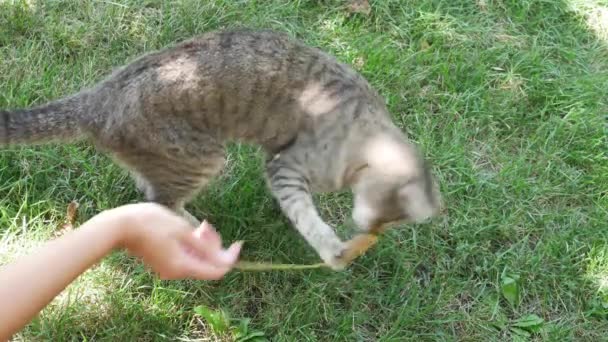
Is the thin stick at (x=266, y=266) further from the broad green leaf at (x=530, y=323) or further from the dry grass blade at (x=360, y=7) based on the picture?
the dry grass blade at (x=360, y=7)

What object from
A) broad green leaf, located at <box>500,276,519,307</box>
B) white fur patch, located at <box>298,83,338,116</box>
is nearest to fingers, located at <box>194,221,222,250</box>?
white fur patch, located at <box>298,83,338,116</box>

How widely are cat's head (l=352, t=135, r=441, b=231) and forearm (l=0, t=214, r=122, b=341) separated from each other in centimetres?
121

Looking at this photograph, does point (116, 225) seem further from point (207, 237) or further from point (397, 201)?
point (397, 201)

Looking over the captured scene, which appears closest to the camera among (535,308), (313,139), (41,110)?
(41,110)

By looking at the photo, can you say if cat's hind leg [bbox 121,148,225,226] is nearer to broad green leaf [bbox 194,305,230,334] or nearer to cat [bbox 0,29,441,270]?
cat [bbox 0,29,441,270]

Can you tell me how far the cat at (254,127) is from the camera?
2775 millimetres

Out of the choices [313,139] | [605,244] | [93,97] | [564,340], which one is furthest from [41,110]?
[605,244]

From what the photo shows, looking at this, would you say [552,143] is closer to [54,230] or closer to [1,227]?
[54,230]

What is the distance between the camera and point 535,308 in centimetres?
332

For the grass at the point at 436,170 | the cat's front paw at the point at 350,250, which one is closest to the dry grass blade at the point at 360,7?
the grass at the point at 436,170

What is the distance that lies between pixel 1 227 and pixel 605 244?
3.00 meters

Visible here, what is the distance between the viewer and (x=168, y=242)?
1936 mm

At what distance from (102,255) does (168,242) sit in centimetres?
19

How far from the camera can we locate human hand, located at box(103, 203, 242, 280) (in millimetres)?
1922
